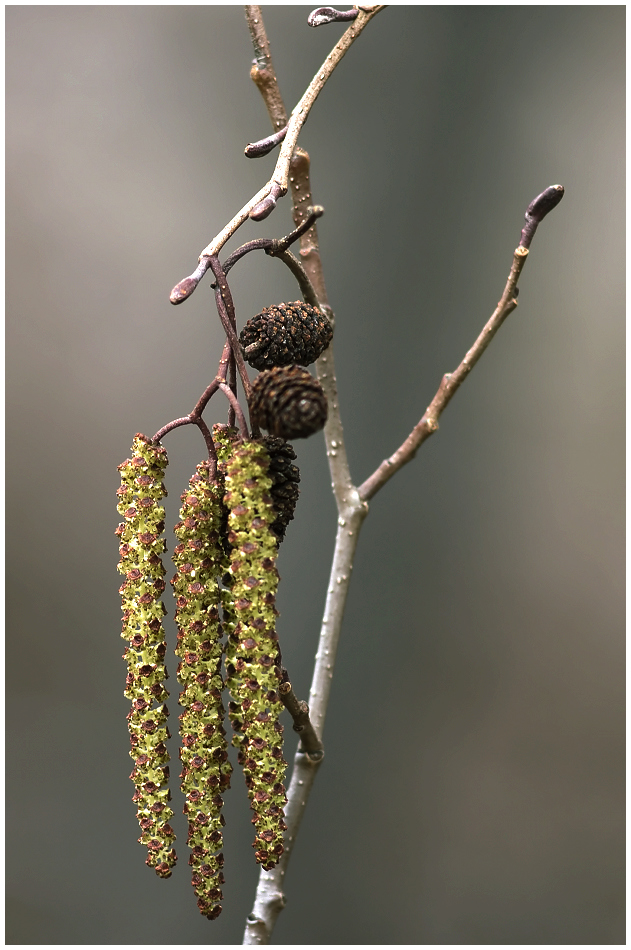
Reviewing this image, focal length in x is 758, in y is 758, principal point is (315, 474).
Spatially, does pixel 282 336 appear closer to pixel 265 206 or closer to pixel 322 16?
pixel 265 206

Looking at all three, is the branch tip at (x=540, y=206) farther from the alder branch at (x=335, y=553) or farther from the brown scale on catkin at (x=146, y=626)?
the brown scale on catkin at (x=146, y=626)

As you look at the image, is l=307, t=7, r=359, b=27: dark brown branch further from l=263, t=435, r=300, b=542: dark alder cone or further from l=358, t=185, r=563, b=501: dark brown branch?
l=263, t=435, r=300, b=542: dark alder cone

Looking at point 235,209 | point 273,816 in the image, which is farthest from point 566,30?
point 273,816

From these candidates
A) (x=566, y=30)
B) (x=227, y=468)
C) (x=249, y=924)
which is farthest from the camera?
(x=566, y=30)

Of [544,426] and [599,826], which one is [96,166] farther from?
[599,826]

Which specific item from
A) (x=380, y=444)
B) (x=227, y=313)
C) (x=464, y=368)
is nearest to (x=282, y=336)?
(x=227, y=313)

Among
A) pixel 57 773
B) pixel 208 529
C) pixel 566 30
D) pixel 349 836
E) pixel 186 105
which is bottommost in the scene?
pixel 349 836
